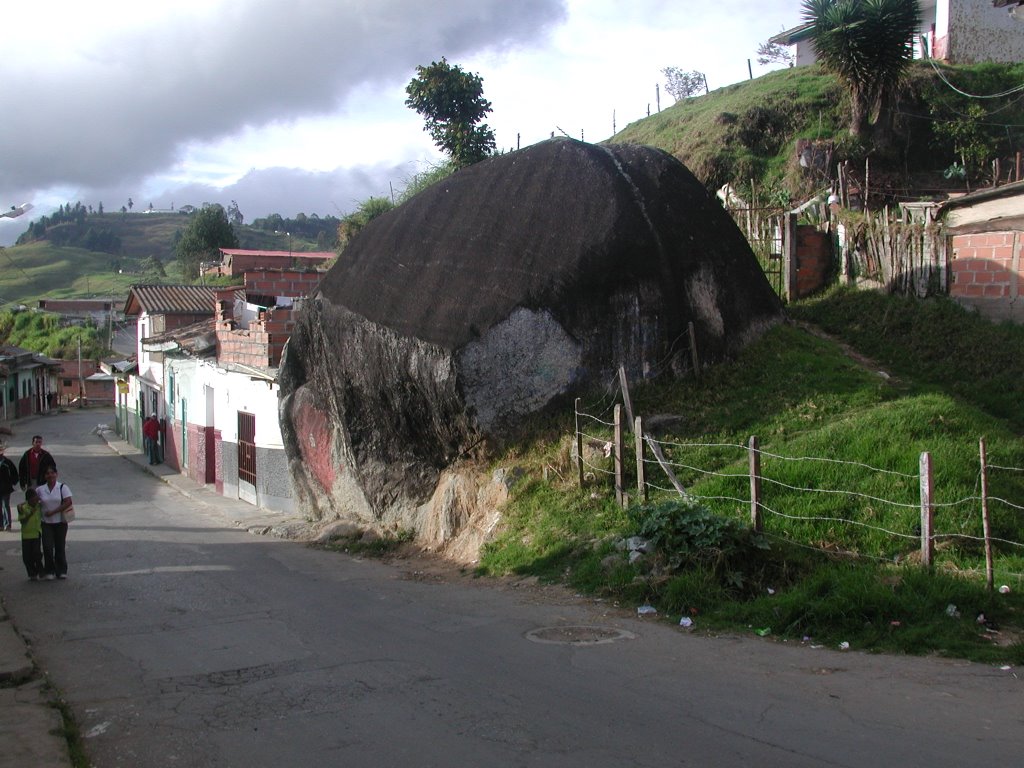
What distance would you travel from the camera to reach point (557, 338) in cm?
1313

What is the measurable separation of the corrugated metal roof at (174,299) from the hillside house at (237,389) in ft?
20.8

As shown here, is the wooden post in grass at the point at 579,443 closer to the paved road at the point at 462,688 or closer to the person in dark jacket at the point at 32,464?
the paved road at the point at 462,688

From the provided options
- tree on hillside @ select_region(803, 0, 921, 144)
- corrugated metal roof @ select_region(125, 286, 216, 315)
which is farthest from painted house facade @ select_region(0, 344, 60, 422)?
tree on hillside @ select_region(803, 0, 921, 144)

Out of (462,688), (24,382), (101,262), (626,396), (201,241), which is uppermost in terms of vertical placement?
(101,262)

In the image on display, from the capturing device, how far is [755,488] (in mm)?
9422

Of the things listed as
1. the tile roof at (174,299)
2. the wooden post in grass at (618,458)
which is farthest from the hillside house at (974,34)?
the wooden post in grass at (618,458)

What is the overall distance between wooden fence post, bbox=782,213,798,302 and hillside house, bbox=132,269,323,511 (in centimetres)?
977

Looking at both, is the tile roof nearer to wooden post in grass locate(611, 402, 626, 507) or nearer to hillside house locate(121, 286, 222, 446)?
hillside house locate(121, 286, 222, 446)

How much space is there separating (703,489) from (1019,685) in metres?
4.40

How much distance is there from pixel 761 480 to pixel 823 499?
0.65 meters

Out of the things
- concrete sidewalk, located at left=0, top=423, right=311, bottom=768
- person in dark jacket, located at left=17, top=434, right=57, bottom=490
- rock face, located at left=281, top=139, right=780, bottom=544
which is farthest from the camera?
person in dark jacket, located at left=17, top=434, right=57, bottom=490

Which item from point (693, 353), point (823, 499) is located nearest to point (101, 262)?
point (693, 353)

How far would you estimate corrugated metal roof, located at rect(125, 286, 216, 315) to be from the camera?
35.8 m

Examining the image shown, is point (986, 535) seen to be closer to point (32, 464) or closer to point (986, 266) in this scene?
point (986, 266)
